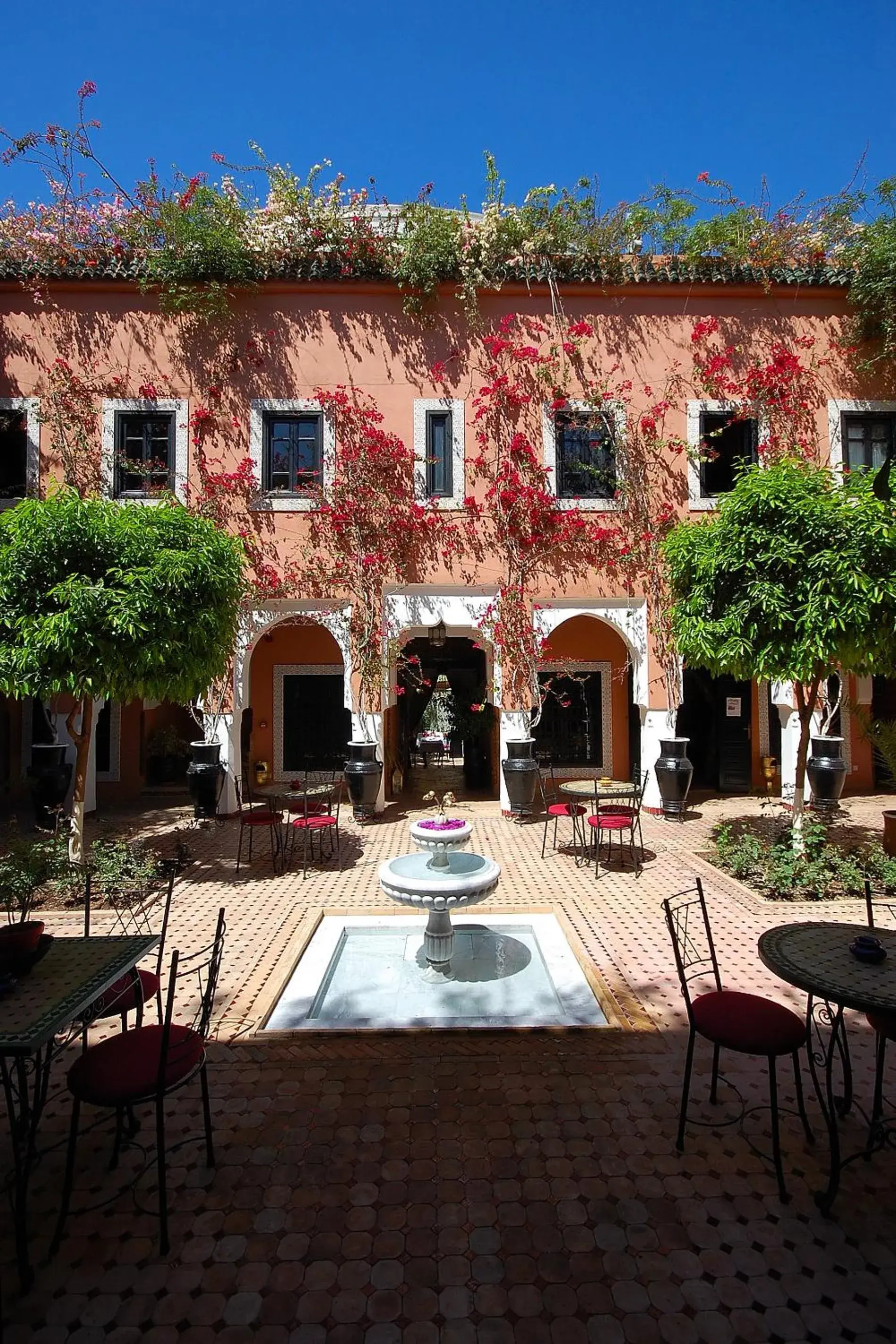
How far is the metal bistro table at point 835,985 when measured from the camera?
8.32 feet

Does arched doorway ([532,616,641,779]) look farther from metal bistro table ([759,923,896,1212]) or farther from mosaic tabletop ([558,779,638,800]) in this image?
metal bistro table ([759,923,896,1212])

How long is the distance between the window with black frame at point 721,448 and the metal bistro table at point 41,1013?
949cm

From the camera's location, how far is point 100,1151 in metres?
2.89

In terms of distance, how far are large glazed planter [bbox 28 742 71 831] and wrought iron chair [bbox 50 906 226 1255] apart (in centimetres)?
650

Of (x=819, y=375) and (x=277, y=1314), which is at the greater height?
(x=819, y=375)

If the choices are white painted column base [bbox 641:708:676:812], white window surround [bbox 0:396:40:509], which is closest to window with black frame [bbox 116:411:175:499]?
white window surround [bbox 0:396:40:509]

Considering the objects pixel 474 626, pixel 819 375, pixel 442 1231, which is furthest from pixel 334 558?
pixel 442 1231

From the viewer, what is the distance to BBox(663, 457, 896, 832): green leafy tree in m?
5.89

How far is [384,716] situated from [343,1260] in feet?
25.6

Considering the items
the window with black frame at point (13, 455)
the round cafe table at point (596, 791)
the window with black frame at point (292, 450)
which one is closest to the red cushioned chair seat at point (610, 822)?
the round cafe table at point (596, 791)

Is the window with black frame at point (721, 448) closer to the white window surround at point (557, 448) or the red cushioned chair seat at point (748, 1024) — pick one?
the white window surround at point (557, 448)

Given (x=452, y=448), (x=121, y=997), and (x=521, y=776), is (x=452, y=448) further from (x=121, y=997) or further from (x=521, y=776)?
(x=121, y=997)

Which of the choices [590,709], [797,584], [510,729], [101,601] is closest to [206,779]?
[101,601]

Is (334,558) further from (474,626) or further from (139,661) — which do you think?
(139,661)
